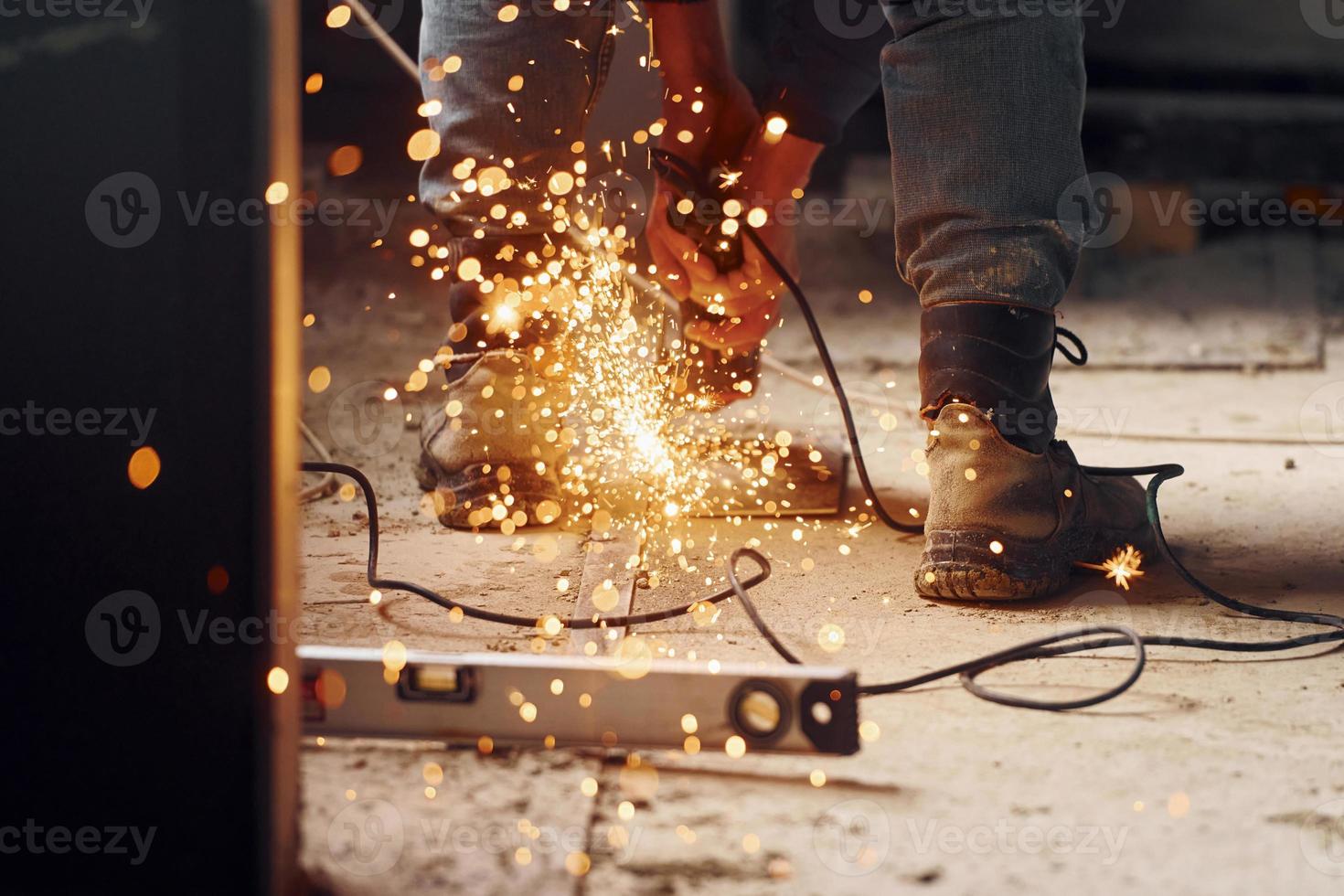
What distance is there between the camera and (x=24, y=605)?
0.73m

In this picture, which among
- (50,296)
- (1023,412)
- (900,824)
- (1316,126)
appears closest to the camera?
(50,296)

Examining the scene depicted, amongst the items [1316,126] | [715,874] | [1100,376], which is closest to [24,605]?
[715,874]

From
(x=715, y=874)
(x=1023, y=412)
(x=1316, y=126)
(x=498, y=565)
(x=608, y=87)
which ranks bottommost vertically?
(x=715, y=874)

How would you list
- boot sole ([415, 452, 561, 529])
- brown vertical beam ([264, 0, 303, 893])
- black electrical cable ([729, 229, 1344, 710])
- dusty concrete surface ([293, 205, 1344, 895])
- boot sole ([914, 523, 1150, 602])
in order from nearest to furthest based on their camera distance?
brown vertical beam ([264, 0, 303, 893]), dusty concrete surface ([293, 205, 1344, 895]), black electrical cable ([729, 229, 1344, 710]), boot sole ([914, 523, 1150, 602]), boot sole ([415, 452, 561, 529])

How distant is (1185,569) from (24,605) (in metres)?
1.16

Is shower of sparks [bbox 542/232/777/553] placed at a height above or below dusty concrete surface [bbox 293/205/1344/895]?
above

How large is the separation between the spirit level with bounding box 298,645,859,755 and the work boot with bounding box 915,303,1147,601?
0.47m

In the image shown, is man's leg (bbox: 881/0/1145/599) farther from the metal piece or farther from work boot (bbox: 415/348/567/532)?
work boot (bbox: 415/348/567/532)

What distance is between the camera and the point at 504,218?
1624 mm

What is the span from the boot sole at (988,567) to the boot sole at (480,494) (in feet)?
1.66

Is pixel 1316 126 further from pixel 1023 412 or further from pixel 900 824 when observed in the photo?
pixel 900 824

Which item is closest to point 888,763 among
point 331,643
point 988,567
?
point 988,567

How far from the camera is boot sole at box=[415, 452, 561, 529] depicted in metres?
1.56

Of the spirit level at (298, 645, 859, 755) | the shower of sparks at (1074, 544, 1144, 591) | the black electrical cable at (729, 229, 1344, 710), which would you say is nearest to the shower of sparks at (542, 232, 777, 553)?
the black electrical cable at (729, 229, 1344, 710)
